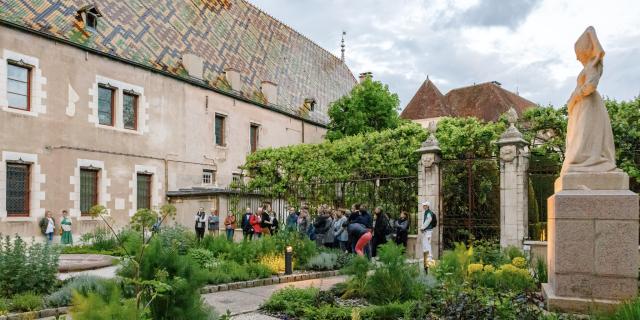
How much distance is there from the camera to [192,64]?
2403cm

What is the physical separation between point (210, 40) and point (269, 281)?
20281mm

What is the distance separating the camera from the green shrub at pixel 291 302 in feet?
23.0

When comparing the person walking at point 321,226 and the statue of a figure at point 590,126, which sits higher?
the statue of a figure at point 590,126

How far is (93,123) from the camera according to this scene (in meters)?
19.2

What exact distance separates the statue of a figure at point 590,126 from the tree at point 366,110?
2251cm

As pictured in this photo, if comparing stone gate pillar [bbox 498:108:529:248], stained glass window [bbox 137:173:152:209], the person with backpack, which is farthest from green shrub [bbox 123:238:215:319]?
stained glass window [bbox 137:173:152:209]

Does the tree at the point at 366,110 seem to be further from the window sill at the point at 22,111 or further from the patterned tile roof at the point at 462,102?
the window sill at the point at 22,111

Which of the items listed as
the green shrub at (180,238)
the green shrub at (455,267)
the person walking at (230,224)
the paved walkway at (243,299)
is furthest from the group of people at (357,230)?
the green shrub at (455,267)

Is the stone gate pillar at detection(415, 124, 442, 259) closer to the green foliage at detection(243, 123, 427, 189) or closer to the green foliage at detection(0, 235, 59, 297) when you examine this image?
the green foliage at detection(243, 123, 427, 189)

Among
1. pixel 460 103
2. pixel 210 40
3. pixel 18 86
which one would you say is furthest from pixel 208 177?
pixel 460 103

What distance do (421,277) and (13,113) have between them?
588 inches

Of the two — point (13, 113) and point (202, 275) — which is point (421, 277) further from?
point (13, 113)

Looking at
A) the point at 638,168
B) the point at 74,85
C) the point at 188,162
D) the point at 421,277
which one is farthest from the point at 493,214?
the point at 74,85

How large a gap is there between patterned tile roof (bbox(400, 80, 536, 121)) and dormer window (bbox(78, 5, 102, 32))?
2640 centimetres
